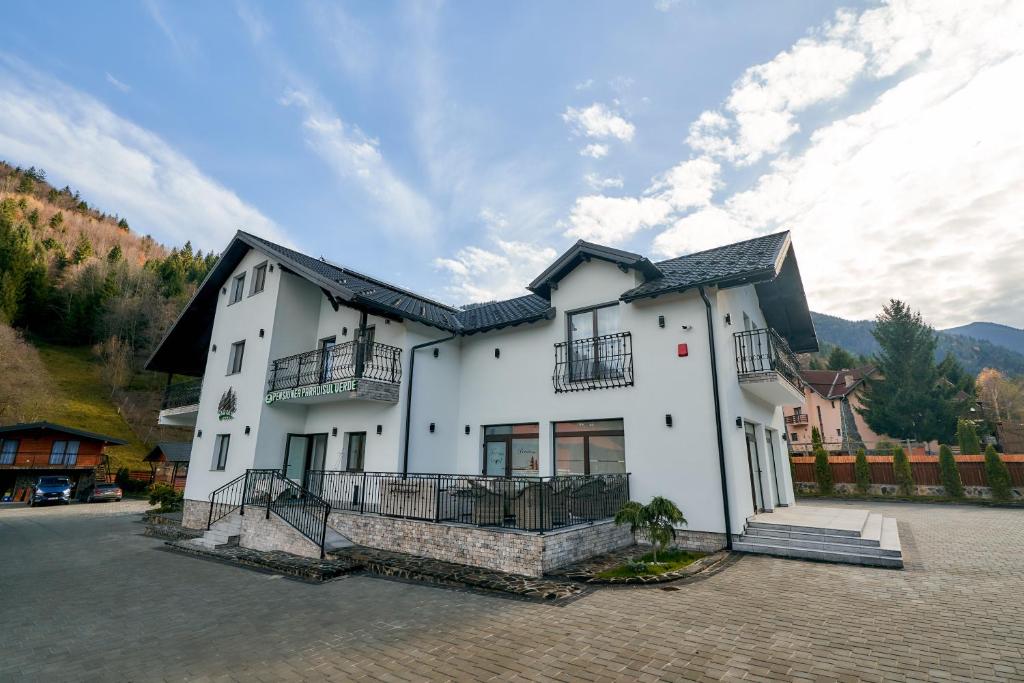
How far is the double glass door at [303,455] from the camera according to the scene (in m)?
14.8

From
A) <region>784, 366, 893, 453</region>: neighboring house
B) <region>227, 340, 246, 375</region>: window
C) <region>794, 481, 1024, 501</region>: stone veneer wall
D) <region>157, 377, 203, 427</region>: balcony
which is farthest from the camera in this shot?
<region>784, 366, 893, 453</region>: neighboring house

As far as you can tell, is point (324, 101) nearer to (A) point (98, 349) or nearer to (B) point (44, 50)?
(B) point (44, 50)

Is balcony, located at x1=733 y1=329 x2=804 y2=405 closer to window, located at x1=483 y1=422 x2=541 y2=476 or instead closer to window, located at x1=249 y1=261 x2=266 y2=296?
window, located at x1=483 y1=422 x2=541 y2=476

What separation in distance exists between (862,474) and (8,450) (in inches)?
1932

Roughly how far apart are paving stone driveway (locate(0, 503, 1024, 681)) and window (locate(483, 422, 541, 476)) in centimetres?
542

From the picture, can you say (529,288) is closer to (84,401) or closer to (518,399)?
(518,399)

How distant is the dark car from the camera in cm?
2576

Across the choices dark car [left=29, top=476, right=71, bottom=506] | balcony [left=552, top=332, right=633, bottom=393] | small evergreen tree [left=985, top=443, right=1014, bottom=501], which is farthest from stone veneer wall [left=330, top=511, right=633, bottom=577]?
dark car [left=29, top=476, right=71, bottom=506]

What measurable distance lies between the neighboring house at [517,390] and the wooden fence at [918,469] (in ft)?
29.1

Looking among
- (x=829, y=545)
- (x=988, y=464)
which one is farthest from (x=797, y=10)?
(x=988, y=464)

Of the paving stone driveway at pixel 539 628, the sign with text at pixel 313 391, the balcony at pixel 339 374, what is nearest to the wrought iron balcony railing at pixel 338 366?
the balcony at pixel 339 374

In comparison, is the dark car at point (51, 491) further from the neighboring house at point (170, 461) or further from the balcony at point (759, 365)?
the balcony at point (759, 365)

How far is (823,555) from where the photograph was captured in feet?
27.9

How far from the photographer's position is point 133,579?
29.6 feet
